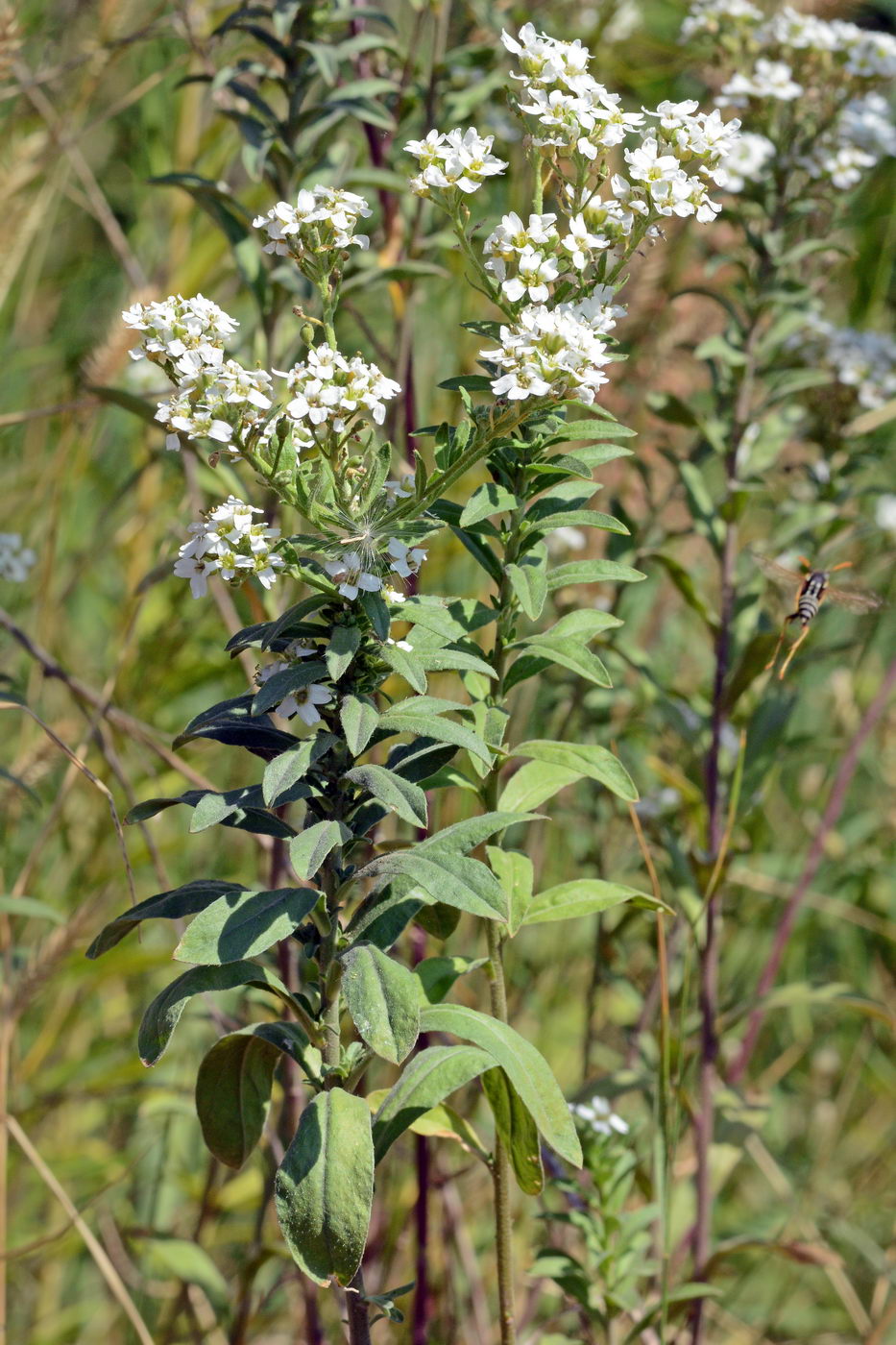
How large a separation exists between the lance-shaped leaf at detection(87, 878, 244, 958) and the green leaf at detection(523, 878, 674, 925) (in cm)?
39

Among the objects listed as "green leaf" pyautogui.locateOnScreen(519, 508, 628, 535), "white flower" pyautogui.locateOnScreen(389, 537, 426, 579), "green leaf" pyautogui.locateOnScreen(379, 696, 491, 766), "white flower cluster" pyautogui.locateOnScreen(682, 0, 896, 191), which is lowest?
"green leaf" pyautogui.locateOnScreen(379, 696, 491, 766)

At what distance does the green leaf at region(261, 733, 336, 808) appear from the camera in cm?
120

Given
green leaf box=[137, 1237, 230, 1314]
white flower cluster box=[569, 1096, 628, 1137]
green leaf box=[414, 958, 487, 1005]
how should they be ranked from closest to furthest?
green leaf box=[414, 958, 487, 1005], white flower cluster box=[569, 1096, 628, 1137], green leaf box=[137, 1237, 230, 1314]

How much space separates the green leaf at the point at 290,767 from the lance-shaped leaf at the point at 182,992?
0.21 meters

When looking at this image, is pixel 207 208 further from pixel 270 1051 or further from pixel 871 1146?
pixel 871 1146

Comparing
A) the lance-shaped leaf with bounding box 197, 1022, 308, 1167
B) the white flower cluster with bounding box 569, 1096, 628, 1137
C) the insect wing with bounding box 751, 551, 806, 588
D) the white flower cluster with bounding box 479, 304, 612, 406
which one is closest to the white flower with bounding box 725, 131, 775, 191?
the insect wing with bounding box 751, 551, 806, 588

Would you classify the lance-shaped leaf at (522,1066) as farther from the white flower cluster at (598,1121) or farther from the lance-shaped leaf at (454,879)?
the white flower cluster at (598,1121)

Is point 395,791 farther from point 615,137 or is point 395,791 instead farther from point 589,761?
point 615,137

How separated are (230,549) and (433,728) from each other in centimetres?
27

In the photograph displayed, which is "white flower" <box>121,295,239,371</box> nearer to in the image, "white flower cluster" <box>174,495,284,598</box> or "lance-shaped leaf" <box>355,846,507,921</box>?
"white flower cluster" <box>174,495,284,598</box>

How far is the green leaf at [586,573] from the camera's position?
4.86ft

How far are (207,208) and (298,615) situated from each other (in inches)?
52.8

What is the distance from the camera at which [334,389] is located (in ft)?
4.12

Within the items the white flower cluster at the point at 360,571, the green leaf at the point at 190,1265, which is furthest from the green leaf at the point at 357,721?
the green leaf at the point at 190,1265
